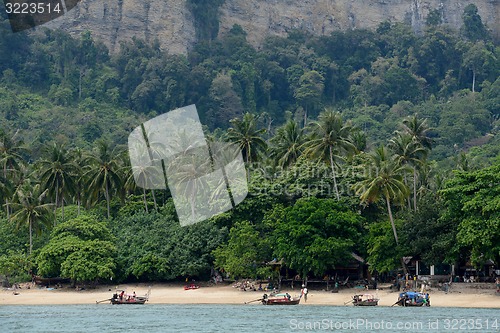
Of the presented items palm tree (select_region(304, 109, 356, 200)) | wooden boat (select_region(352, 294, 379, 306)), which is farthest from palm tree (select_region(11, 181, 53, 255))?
wooden boat (select_region(352, 294, 379, 306))

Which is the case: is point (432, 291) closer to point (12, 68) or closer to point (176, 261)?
point (176, 261)

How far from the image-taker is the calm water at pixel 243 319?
175 ft

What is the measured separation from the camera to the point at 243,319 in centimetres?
5947

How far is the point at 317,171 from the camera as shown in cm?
7744

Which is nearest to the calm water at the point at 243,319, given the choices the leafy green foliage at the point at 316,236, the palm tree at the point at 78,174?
the leafy green foliage at the point at 316,236

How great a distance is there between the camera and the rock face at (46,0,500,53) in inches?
6895

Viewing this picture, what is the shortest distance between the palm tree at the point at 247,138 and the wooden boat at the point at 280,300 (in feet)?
62.4

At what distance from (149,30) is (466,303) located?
12372 cm

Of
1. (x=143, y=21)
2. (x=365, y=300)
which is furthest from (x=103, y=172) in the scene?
(x=143, y=21)

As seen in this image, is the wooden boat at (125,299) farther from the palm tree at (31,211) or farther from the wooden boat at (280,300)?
the palm tree at (31,211)

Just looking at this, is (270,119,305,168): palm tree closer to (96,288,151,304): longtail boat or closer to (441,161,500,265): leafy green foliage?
(441,161,500,265): leafy green foliage

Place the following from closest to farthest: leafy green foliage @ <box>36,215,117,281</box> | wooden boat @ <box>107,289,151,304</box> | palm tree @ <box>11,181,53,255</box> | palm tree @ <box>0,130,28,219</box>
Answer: wooden boat @ <box>107,289,151,304</box> < leafy green foliage @ <box>36,215,117,281</box> < palm tree @ <box>11,181,53,255</box> < palm tree @ <box>0,130,28,219</box>

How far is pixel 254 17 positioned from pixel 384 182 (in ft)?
413

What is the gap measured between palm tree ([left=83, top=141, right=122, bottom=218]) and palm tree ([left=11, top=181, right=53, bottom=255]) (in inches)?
183
